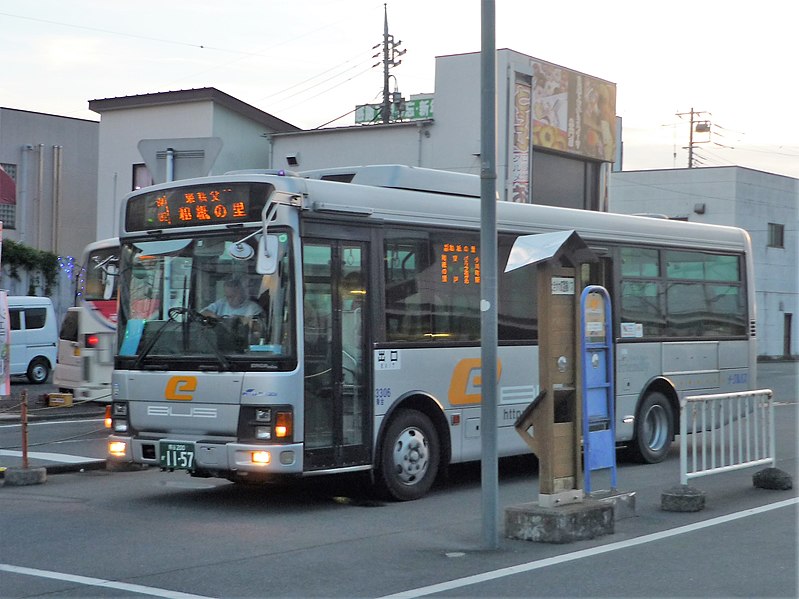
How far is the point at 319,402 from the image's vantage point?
10.7 m

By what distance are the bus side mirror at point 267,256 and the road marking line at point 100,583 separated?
323cm

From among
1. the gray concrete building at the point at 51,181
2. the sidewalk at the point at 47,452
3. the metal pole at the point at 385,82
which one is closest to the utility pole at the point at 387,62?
the metal pole at the point at 385,82

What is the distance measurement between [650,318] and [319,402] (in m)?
6.14

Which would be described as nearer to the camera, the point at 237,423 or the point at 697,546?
the point at 697,546

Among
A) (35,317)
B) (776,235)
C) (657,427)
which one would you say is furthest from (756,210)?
(657,427)

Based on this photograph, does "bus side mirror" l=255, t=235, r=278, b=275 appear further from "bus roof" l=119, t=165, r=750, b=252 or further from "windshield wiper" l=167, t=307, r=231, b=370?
"windshield wiper" l=167, t=307, r=231, b=370

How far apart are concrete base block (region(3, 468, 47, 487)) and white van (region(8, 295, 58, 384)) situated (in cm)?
1885

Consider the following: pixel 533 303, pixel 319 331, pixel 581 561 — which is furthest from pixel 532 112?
pixel 581 561

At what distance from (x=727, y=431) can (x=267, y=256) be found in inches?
207

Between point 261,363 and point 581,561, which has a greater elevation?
point 261,363

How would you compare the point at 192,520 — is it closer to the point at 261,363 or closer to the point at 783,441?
the point at 261,363

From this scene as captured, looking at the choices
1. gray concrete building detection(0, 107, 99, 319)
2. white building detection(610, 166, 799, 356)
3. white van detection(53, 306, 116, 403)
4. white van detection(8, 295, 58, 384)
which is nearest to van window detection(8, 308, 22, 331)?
white van detection(8, 295, 58, 384)

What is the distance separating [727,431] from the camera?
1185 centimetres

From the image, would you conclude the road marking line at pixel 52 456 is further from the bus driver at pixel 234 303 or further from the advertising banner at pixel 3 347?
the bus driver at pixel 234 303
